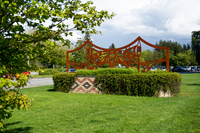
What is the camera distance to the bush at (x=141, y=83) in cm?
1048

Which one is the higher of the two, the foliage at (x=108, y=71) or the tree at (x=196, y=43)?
the tree at (x=196, y=43)

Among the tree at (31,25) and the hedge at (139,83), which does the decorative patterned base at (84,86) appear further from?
the tree at (31,25)

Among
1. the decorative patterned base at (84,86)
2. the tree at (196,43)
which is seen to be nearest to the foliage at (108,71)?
the decorative patterned base at (84,86)

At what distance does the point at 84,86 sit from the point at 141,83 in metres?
3.47

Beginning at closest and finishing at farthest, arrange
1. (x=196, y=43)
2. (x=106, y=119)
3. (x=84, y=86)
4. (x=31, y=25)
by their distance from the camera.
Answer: (x=31, y=25) < (x=106, y=119) < (x=84, y=86) < (x=196, y=43)

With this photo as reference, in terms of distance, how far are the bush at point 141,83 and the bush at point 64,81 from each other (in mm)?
2154

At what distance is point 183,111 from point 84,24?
5.33m

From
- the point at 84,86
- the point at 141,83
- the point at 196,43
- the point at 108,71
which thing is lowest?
the point at 84,86

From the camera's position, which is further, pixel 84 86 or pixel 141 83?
pixel 84 86

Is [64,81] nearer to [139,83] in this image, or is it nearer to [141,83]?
[139,83]

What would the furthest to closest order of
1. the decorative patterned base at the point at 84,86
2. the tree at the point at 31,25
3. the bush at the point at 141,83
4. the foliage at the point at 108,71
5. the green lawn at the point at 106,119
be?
1. the decorative patterned base at the point at 84,86
2. the foliage at the point at 108,71
3. the bush at the point at 141,83
4. the green lawn at the point at 106,119
5. the tree at the point at 31,25

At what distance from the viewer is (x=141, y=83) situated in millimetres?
10680

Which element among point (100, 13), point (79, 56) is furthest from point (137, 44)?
point (79, 56)

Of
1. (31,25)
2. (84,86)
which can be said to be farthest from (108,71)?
(31,25)
